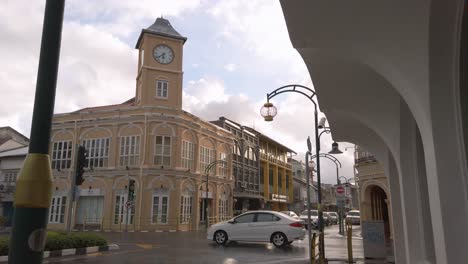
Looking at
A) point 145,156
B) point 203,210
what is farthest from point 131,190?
point 203,210

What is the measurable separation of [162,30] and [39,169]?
36488 millimetres

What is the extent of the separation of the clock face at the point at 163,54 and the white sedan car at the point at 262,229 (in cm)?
2247

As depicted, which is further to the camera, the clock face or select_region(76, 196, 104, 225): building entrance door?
the clock face

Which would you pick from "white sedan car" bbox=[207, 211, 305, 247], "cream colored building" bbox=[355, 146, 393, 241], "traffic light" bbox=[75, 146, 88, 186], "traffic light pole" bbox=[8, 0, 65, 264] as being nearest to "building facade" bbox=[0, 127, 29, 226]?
"white sedan car" bbox=[207, 211, 305, 247]

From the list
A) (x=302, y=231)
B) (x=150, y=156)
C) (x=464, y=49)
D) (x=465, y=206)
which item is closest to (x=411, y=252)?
(x=465, y=206)

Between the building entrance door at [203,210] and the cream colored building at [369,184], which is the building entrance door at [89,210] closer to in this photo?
the building entrance door at [203,210]

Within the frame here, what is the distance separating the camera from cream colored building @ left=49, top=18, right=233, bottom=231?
3275cm

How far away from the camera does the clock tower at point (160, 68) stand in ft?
118

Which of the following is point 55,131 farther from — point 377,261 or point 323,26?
point 323,26

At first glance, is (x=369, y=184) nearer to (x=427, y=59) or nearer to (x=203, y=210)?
(x=203, y=210)

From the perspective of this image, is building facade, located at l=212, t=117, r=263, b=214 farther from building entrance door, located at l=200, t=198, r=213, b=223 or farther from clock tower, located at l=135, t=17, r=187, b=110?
clock tower, located at l=135, t=17, r=187, b=110

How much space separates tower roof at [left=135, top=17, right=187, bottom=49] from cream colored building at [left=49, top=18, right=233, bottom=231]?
0.34 ft

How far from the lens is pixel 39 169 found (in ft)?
8.99

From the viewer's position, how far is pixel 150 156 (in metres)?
33.2
